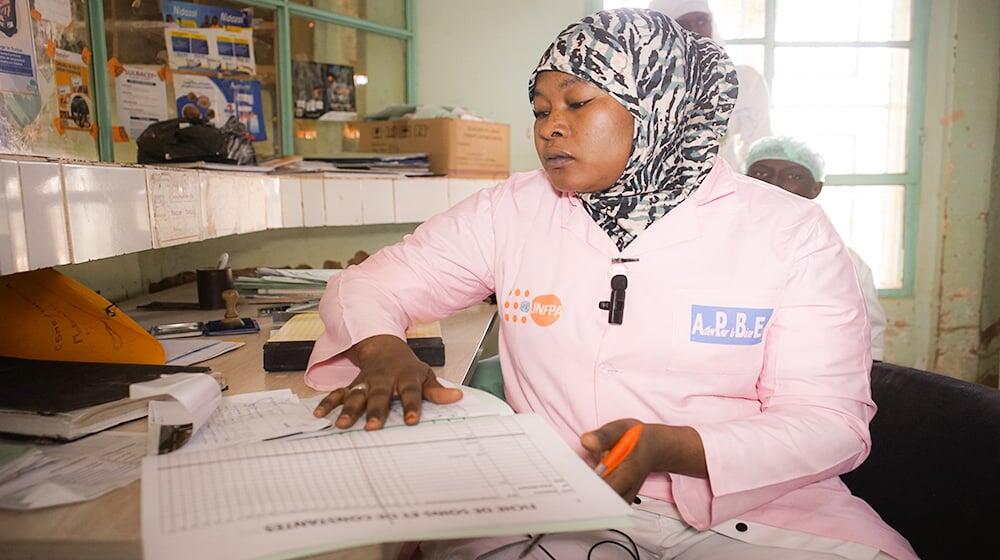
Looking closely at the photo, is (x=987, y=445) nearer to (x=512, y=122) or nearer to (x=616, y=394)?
(x=616, y=394)

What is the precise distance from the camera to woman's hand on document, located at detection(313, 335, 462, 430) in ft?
3.06

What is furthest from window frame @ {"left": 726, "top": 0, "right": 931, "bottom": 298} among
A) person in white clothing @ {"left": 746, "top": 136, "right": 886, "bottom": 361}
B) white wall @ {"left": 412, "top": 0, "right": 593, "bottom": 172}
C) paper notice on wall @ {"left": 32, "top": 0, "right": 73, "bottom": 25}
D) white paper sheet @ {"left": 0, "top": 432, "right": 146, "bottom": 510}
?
white paper sheet @ {"left": 0, "top": 432, "right": 146, "bottom": 510}

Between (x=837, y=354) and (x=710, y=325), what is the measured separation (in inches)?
7.6

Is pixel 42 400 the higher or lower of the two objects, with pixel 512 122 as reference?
lower

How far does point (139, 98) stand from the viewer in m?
2.43

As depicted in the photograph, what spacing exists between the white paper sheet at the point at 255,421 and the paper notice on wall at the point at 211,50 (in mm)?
1958

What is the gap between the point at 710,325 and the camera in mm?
1147

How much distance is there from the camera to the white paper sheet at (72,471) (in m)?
0.74

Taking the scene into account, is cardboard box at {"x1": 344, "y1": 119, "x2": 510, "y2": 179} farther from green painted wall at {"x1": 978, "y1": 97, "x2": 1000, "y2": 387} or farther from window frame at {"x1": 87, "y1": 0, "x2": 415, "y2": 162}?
green painted wall at {"x1": 978, "y1": 97, "x2": 1000, "y2": 387}

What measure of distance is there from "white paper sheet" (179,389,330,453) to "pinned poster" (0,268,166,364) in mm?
325

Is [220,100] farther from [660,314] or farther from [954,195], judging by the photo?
[954,195]

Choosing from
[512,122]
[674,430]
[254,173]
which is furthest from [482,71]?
[674,430]

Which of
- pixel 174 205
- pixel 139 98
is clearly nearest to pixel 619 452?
pixel 174 205

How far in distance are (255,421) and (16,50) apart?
4.60 ft
